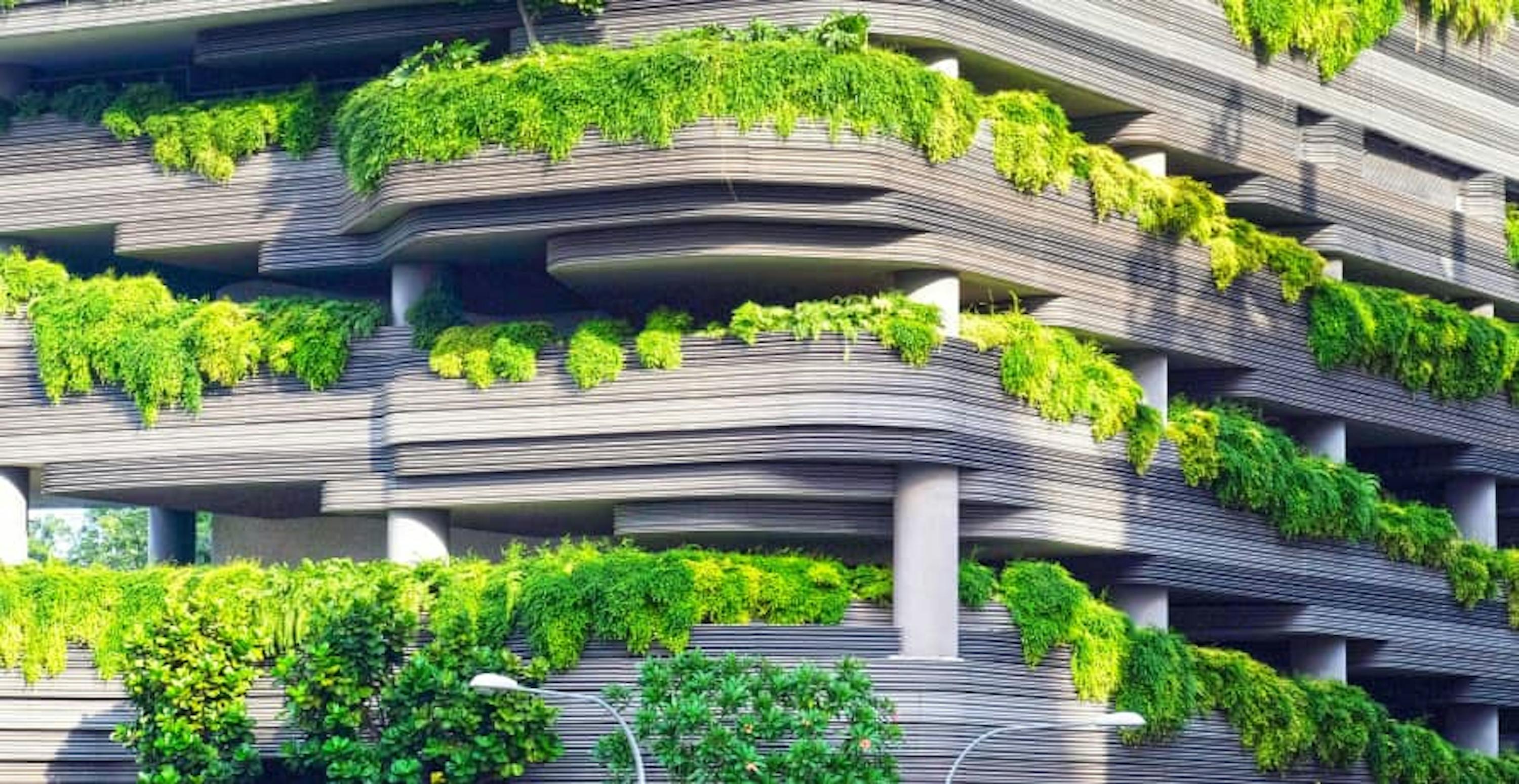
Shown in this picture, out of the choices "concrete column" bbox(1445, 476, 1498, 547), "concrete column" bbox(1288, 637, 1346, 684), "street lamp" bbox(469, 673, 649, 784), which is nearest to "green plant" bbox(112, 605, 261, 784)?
"street lamp" bbox(469, 673, 649, 784)

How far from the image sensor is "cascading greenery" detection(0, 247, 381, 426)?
65.1 m

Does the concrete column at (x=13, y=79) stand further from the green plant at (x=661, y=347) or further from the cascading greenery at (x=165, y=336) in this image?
the green plant at (x=661, y=347)

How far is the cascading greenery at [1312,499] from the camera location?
67.4m

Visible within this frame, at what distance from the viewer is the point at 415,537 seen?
63.2m

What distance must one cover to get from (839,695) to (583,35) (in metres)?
14.2

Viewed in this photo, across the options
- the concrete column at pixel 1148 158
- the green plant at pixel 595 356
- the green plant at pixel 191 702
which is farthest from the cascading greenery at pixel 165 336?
the concrete column at pixel 1148 158

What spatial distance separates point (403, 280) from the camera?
6506 centimetres

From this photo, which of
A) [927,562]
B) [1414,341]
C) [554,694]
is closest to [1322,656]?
[1414,341]

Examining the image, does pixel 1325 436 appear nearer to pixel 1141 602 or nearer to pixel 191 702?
pixel 1141 602

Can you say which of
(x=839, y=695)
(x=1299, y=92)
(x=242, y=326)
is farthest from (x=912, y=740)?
(x=1299, y=92)

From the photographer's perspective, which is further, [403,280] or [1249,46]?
[1249,46]

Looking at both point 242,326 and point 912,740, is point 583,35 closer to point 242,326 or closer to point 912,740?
point 242,326

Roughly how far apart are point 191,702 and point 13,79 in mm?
17023

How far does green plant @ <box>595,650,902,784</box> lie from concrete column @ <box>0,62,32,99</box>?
21.8m
